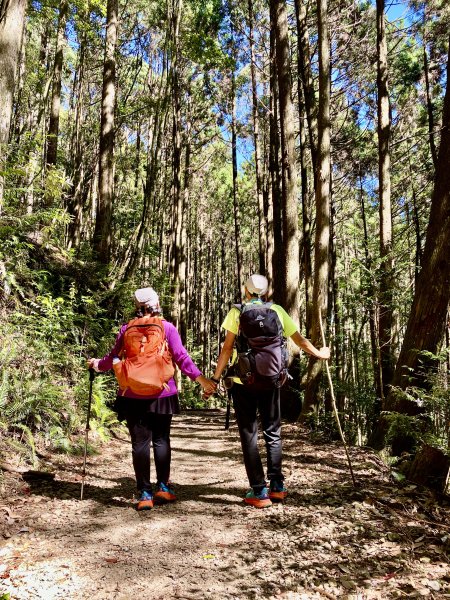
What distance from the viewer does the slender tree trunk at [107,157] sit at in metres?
9.88

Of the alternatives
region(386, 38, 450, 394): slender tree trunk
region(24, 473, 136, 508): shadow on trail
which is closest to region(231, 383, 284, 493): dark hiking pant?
region(24, 473, 136, 508): shadow on trail

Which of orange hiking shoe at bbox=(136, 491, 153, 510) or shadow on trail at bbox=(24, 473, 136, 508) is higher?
orange hiking shoe at bbox=(136, 491, 153, 510)

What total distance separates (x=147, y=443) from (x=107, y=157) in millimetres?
7755

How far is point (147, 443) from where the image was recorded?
12.9ft

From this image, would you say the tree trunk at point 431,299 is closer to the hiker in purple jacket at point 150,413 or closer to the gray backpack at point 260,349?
the gray backpack at point 260,349

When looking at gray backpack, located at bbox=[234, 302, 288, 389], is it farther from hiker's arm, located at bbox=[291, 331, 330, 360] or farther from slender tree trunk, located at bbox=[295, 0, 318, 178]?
slender tree trunk, located at bbox=[295, 0, 318, 178]

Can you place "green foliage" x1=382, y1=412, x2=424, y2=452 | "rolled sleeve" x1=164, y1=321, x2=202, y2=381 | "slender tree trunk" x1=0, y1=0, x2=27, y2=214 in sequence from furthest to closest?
1. "green foliage" x1=382, y1=412, x2=424, y2=452
2. "slender tree trunk" x1=0, y1=0, x2=27, y2=214
3. "rolled sleeve" x1=164, y1=321, x2=202, y2=381

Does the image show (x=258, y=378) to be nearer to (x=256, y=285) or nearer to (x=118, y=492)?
(x=256, y=285)

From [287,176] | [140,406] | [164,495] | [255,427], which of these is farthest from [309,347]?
[287,176]

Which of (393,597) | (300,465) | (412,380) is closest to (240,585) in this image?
(393,597)

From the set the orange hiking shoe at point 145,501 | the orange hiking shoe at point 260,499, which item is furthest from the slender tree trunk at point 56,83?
the orange hiking shoe at point 260,499

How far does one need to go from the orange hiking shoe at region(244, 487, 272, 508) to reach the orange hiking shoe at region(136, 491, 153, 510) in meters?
0.82

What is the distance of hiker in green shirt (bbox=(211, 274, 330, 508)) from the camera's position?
377cm

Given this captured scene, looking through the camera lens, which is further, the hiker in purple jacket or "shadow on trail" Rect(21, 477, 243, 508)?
"shadow on trail" Rect(21, 477, 243, 508)
